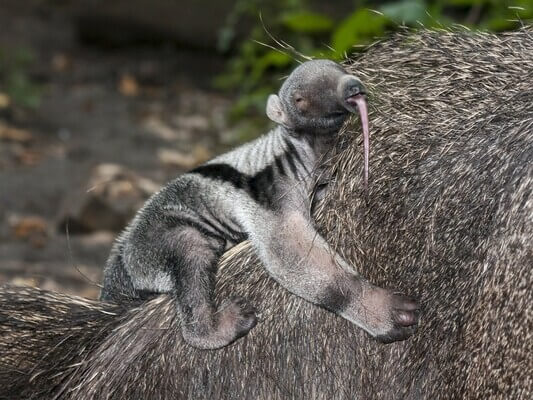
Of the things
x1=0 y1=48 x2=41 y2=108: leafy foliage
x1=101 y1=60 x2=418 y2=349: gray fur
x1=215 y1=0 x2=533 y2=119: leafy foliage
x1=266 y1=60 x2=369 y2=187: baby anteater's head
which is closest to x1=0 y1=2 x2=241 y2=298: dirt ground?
x1=0 y1=48 x2=41 y2=108: leafy foliage

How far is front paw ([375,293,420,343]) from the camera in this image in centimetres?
355

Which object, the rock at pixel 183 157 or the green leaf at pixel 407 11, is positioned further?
the rock at pixel 183 157

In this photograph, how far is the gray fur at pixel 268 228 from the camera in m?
3.54

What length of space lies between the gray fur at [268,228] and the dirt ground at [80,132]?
3.11m

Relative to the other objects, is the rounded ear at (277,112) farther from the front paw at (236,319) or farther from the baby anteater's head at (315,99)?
the front paw at (236,319)

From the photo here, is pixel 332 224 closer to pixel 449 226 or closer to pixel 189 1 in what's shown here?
pixel 449 226

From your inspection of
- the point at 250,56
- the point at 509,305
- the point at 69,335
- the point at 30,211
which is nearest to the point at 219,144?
the point at 250,56

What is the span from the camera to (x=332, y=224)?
3.79m

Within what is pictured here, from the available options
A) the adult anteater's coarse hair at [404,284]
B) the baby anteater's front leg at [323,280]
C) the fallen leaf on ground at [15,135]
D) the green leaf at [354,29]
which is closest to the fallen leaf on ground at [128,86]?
the fallen leaf on ground at [15,135]

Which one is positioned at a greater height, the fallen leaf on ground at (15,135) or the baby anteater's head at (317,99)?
the baby anteater's head at (317,99)

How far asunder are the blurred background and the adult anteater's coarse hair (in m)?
2.79

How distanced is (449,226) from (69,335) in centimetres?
154

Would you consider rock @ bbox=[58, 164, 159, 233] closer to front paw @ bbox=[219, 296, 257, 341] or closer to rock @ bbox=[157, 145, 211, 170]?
rock @ bbox=[157, 145, 211, 170]

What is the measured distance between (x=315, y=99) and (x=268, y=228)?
18.5 inches
